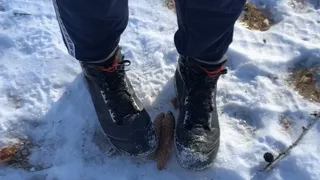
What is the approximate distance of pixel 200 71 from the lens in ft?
5.41

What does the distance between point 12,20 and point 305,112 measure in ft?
4.94

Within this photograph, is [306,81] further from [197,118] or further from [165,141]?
[165,141]

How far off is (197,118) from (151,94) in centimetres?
31

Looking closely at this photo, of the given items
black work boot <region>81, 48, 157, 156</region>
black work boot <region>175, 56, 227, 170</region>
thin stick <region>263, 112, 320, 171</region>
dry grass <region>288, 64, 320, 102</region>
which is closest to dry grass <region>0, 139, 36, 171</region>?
black work boot <region>81, 48, 157, 156</region>

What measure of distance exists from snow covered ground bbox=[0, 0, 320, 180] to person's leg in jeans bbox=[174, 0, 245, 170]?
0.11m

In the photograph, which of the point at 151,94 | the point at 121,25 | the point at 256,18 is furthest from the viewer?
the point at 256,18

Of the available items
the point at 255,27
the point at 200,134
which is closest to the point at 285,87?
the point at 255,27

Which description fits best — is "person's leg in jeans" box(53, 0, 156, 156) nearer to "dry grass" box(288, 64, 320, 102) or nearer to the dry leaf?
the dry leaf

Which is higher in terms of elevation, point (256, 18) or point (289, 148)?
point (256, 18)

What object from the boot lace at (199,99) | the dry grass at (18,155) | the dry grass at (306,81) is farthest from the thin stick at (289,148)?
the dry grass at (18,155)

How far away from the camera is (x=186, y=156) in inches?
63.6

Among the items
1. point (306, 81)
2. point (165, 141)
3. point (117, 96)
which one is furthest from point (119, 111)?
point (306, 81)

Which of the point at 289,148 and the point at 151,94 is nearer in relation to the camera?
the point at 289,148

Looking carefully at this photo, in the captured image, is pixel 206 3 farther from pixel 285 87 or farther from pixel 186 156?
pixel 285 87
